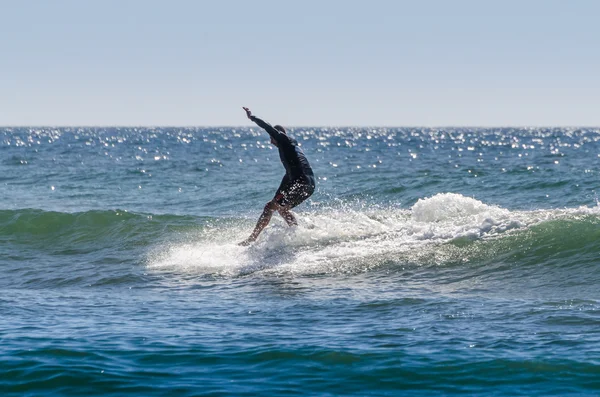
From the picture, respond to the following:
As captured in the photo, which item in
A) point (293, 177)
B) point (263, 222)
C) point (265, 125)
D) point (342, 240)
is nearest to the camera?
point (265, 125)

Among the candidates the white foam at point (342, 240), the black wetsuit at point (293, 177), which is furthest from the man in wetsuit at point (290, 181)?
the white foam at point (342, 240)

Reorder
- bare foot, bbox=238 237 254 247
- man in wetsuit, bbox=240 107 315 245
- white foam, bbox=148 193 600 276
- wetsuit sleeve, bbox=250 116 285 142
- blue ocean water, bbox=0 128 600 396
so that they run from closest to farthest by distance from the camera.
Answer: blue ocean water, bbox=0 128 600 396, white foam, bbox=148 193 600 276, wetsuit sleeve, bbox=250 116 285 142, man in wetsuit, bbox=240 107 315 245, bare foot, bbox=238 237 254 247

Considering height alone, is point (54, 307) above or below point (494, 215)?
below

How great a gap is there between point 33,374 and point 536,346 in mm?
4064

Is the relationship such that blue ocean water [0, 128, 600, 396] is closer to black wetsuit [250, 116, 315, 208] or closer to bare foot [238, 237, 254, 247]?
bare foot [238, 237, 254, 247]

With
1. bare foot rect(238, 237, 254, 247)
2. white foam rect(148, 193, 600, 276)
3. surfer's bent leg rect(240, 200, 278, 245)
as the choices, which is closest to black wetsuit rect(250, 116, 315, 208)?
surfer's bent leg rect(240, 200, 278, 245)

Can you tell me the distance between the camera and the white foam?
11.8m

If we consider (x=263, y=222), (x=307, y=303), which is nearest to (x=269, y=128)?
(x=263, y=222)

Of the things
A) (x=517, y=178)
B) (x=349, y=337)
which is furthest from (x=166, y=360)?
(x=517, y=178)

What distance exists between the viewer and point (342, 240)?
1338 cm

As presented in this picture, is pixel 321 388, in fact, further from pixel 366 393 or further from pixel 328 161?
pixel 328 161

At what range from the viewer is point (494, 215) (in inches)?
547

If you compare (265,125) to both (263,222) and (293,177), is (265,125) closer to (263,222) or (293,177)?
(293,177)

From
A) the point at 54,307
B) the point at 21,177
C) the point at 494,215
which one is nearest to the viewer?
the point at 54,307
